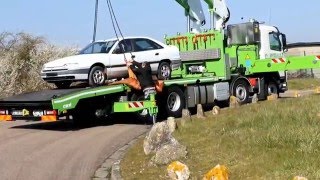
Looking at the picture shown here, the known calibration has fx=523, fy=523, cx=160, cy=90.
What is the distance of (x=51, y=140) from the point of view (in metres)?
12.4

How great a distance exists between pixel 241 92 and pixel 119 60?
6.26 metres

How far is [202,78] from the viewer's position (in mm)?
18094

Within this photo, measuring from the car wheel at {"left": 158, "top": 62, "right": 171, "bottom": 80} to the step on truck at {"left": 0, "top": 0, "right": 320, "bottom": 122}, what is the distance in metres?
0.42

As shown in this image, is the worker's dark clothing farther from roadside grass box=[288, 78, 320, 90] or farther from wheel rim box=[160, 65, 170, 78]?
roadside grass box=[288, 78, 320, 90]

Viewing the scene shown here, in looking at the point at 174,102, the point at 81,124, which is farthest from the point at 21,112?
the point at 174,102

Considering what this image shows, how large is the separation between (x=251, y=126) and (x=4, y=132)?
7.24 meters

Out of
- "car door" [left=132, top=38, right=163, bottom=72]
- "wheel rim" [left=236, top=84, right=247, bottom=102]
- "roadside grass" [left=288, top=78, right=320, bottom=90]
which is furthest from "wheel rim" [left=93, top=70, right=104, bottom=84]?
"roadside grass" [left=288, top=78, right=320, bottom=90]

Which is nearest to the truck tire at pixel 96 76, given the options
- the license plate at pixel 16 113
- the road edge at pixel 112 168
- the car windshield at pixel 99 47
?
the car windshield at pixel 99 47

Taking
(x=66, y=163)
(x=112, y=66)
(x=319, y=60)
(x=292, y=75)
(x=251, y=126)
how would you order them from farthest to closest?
1. (x=292, y=75)
2. (x=319, y=60)
3. (x=112, y=66)
4. (x=251, y=126)
5. (x=66, y=163)

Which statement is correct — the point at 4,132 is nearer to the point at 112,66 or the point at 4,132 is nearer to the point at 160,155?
the point at 112,66

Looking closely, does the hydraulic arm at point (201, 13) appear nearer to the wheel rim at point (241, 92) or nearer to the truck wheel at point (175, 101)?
the wheel rim at point (241, 92)

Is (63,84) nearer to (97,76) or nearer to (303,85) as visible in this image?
(97,76)

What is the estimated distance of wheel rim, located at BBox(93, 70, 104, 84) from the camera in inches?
590

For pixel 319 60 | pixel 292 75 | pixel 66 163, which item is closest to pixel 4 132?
pixel 66 163
